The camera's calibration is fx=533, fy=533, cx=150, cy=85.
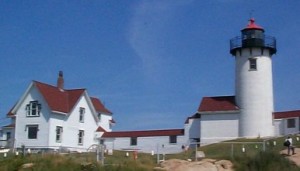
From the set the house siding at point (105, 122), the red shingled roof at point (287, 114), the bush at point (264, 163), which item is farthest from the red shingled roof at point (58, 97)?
the bush at point (264, 163)

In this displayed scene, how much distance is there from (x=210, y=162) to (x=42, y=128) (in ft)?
74.5

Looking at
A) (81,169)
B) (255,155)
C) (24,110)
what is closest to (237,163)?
(255,155)

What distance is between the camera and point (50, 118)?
45594 millimetres

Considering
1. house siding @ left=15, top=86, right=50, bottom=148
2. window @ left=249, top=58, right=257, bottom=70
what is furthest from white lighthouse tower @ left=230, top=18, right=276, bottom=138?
house siding @ left=15, top=86, right=50, bottom=148

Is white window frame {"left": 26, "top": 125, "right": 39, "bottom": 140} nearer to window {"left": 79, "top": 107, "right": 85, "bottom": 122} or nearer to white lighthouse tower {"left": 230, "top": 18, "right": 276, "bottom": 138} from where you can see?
window {"left": 79, "top": 107, "right": 85, "bottom": 122}

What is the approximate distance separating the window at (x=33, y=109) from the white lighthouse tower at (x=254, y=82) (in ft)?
58.3

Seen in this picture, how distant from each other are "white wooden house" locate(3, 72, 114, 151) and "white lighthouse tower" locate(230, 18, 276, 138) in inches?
566

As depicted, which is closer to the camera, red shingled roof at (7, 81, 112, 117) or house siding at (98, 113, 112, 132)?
red shingled roof at (7, 81, 112, 117)

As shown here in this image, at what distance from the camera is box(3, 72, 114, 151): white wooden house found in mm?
45719

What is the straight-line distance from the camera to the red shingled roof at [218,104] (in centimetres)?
4812

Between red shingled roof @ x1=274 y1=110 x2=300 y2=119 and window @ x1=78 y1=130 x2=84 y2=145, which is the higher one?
red shingled roof @ x1=274 y1=110 x2=300 y2=119

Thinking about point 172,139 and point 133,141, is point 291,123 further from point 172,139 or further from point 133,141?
point 133,141

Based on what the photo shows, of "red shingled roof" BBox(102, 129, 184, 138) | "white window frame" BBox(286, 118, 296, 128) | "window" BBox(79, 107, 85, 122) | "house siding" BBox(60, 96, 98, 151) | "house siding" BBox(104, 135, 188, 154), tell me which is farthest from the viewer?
"window" BBox(79, 107, 85, 122)

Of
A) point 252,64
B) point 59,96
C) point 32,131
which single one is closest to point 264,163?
point 252,64
